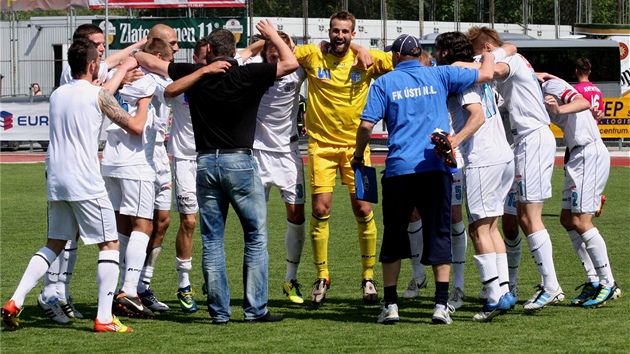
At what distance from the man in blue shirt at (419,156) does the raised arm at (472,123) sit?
147 mm

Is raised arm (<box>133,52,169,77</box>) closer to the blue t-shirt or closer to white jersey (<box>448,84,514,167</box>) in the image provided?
the blue t-shirt

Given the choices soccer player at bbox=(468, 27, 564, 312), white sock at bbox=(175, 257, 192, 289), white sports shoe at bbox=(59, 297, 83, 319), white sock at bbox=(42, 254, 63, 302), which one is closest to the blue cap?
soccer player at bbox=(468, 27, 564, 312)

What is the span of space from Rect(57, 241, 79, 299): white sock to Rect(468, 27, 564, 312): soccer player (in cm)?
369

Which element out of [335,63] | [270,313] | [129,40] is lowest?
[270,313]

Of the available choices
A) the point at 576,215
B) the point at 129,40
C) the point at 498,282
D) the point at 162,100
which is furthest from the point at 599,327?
the point at 129,40

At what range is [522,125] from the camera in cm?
813

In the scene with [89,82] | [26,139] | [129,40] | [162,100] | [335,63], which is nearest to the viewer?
[89,82]

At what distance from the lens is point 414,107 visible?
740 centimetres

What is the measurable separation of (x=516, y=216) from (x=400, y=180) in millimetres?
1728

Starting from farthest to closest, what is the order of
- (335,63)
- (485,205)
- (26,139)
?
(26,139)
(335,63)
(485,205)

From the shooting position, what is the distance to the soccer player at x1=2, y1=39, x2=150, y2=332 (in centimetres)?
709

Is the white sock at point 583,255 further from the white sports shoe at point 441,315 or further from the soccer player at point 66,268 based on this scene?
the soccer player at point 66,268

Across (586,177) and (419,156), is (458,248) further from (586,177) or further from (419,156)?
(419,156)

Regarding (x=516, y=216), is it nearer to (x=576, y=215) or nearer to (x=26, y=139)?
(x=576, y=215)
